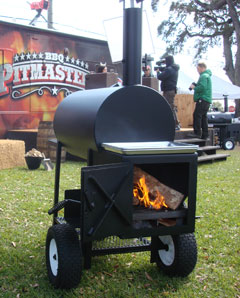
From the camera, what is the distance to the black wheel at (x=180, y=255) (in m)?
2.95

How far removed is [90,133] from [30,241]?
4.91 feet

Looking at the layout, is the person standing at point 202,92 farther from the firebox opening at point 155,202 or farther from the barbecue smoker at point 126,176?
the firebox opening at point 155,202

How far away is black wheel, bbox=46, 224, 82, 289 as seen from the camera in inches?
106

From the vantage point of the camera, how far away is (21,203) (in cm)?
511

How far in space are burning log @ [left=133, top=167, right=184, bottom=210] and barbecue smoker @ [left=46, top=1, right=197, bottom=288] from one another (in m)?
0.01

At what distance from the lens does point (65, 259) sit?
2.68 meters

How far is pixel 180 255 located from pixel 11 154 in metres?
5.89

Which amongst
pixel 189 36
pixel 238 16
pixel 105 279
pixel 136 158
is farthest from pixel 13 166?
pixel 189 36

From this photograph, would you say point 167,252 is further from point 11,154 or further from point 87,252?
point 11,154

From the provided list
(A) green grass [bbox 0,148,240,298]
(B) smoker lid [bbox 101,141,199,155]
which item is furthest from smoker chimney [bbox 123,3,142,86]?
(A) green grass [bbox 0,148,240,298]

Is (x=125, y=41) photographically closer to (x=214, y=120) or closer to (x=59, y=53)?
(x=59, y=53)

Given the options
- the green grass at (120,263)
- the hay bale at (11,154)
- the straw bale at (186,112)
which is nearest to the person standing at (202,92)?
the straw bale at (186,112)

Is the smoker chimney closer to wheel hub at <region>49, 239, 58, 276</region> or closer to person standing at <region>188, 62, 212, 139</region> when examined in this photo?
wheel hub at <region>49, 239, 58, 276</region>

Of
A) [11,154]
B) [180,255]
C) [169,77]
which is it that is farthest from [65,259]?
[169,77]
